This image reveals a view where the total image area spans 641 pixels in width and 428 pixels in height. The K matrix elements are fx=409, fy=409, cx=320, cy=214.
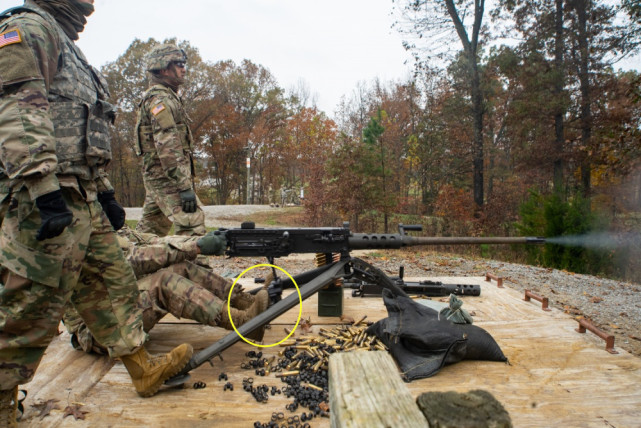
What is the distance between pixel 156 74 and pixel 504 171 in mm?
22628

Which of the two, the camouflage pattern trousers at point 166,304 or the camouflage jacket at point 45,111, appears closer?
the camouflage jacket at point 45,111

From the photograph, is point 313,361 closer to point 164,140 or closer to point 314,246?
point 314,246

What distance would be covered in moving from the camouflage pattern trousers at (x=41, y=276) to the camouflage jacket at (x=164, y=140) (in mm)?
2454

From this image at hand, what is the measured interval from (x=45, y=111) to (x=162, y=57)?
3143 mm

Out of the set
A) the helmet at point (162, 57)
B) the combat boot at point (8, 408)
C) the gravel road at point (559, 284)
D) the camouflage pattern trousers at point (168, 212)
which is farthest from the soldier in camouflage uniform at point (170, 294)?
the gravel road at point (559, 284)

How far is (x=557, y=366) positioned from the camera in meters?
3.37

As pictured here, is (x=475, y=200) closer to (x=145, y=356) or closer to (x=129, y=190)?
(x=145, y=356)

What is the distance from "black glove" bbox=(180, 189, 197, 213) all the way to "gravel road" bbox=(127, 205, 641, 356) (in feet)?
6.51

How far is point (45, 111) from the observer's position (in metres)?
2.44

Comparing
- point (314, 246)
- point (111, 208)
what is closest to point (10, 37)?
point (111, 208)

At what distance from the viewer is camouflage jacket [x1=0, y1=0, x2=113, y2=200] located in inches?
91.7

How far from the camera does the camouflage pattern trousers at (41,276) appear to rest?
2.41 m

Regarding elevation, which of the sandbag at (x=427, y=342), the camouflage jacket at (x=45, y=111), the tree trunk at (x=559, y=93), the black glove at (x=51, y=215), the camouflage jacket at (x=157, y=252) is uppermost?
the tree trunk at (x=559, y=93)

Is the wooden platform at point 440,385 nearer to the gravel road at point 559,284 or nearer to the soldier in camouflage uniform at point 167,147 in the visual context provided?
the gravel road at point 559,284
